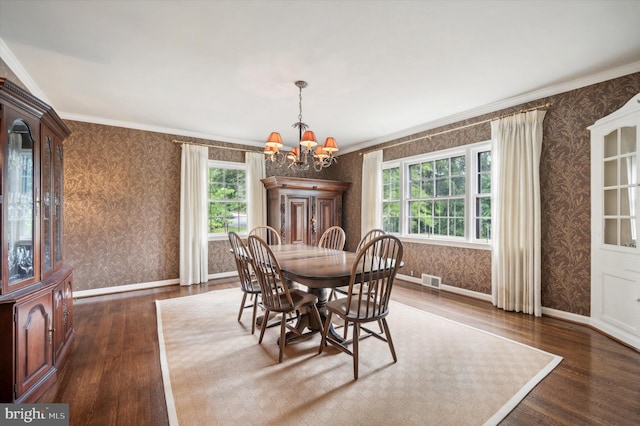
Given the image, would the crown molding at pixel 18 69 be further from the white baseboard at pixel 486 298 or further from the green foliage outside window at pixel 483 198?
the white baseboard at pixel 486 298

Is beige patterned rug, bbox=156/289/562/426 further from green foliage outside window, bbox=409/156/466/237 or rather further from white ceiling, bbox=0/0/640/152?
white ceiling, bbox=0/0/640/152

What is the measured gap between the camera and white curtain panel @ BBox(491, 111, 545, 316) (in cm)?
332

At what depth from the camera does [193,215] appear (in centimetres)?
491

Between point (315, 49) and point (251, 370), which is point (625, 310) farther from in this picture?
point (315, 49)

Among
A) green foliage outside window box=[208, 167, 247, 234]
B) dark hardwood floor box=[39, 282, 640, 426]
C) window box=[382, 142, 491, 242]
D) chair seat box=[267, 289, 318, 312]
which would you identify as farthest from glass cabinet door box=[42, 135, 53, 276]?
window box=[382, 142, 491, 242]

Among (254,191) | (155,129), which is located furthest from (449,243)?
(155,129)

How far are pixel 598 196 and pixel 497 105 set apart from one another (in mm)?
1554

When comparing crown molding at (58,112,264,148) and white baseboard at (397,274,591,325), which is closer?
white baseboard at (397,274,591,325)

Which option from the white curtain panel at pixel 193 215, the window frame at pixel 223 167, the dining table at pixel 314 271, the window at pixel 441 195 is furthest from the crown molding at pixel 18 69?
the window at pixel 441 195

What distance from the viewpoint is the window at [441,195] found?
13.4 feet

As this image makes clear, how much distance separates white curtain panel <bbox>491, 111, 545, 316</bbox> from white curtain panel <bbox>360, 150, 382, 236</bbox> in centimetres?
199

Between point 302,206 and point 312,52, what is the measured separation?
3365 millimetres

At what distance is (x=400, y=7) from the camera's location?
6.40 feet

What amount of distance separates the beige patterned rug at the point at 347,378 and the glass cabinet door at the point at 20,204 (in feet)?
3.90
